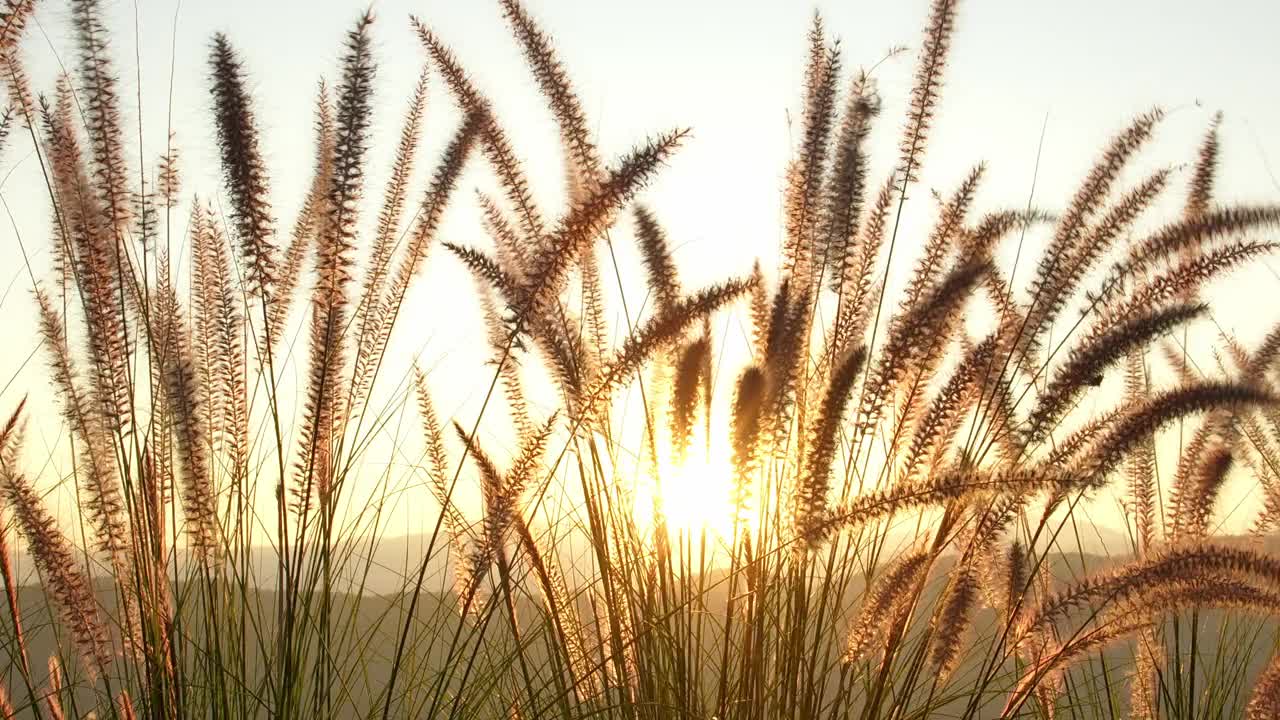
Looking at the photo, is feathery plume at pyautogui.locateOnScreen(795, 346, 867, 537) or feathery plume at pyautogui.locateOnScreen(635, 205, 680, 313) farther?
feathery plume at pyautogui.locateOnScreen(635, 205, 680, 313)

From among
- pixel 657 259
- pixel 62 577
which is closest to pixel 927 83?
pixel 657 259

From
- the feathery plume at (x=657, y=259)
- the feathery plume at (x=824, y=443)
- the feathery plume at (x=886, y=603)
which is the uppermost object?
the feathery plume at (x=657, y=259)

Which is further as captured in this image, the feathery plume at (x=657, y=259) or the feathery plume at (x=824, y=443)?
the feathery plume at (x=657, y=259)

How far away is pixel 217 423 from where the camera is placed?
2.55 metres

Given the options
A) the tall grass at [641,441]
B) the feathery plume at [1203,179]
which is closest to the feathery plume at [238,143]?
the tall grass at [641,441]

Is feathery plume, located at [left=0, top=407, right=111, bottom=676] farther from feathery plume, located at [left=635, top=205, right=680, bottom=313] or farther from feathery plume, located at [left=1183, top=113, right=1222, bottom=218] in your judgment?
feathery plume, located at [left=1183, top=113, right=1222, bottom=218]

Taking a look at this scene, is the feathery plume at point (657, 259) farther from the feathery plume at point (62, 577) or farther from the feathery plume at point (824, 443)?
the feathery plume at point (62, 577)

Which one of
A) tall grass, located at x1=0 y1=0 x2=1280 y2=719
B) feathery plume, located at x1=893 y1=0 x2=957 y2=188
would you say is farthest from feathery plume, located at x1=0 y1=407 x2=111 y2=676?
feathery plume, located at x1=893 y1=0 x2=957 y2=188

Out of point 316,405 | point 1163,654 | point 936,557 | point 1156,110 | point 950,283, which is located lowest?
point 1163,654

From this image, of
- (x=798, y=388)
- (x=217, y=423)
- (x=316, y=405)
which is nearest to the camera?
(x=316, y=405)

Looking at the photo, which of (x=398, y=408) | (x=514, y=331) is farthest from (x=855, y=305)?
(x=398, y=408)

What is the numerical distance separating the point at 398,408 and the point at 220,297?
23.8 inches

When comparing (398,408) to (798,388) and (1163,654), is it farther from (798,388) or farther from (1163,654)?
(1163,654)

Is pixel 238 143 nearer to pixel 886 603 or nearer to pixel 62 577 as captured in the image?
pixel 62 577
